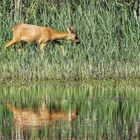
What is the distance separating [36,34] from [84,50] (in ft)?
8.10

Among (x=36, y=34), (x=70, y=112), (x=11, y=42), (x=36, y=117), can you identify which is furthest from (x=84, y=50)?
(x=36, y=117)

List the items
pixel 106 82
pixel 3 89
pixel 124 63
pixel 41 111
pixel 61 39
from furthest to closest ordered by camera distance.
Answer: pixel 61 39, pixel 124 63, pixel 106 82, pixel 3 89, pixel 41 111

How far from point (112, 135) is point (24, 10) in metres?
8.99

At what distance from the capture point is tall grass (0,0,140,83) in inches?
473

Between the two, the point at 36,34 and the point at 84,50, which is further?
the point at 36,34

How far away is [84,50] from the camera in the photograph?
1310 centimetres

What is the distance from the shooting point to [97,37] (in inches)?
527

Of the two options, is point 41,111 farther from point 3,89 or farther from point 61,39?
point 61,39

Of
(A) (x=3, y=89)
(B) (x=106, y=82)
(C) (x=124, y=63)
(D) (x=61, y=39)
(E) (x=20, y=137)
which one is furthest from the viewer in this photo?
(D) (x=61, y=39)

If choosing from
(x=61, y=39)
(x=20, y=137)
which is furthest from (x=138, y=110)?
(x=61, y=39)

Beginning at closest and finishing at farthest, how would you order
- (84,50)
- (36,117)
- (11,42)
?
(36,117) < (84,50) < (11,42)

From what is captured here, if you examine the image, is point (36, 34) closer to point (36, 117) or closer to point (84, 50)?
point (84, 50)

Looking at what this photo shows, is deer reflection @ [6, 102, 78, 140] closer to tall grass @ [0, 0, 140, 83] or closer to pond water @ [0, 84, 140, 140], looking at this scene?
pond water @ [0, 84, 140, 140]

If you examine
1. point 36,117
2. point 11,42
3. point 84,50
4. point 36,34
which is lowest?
point 36,117
